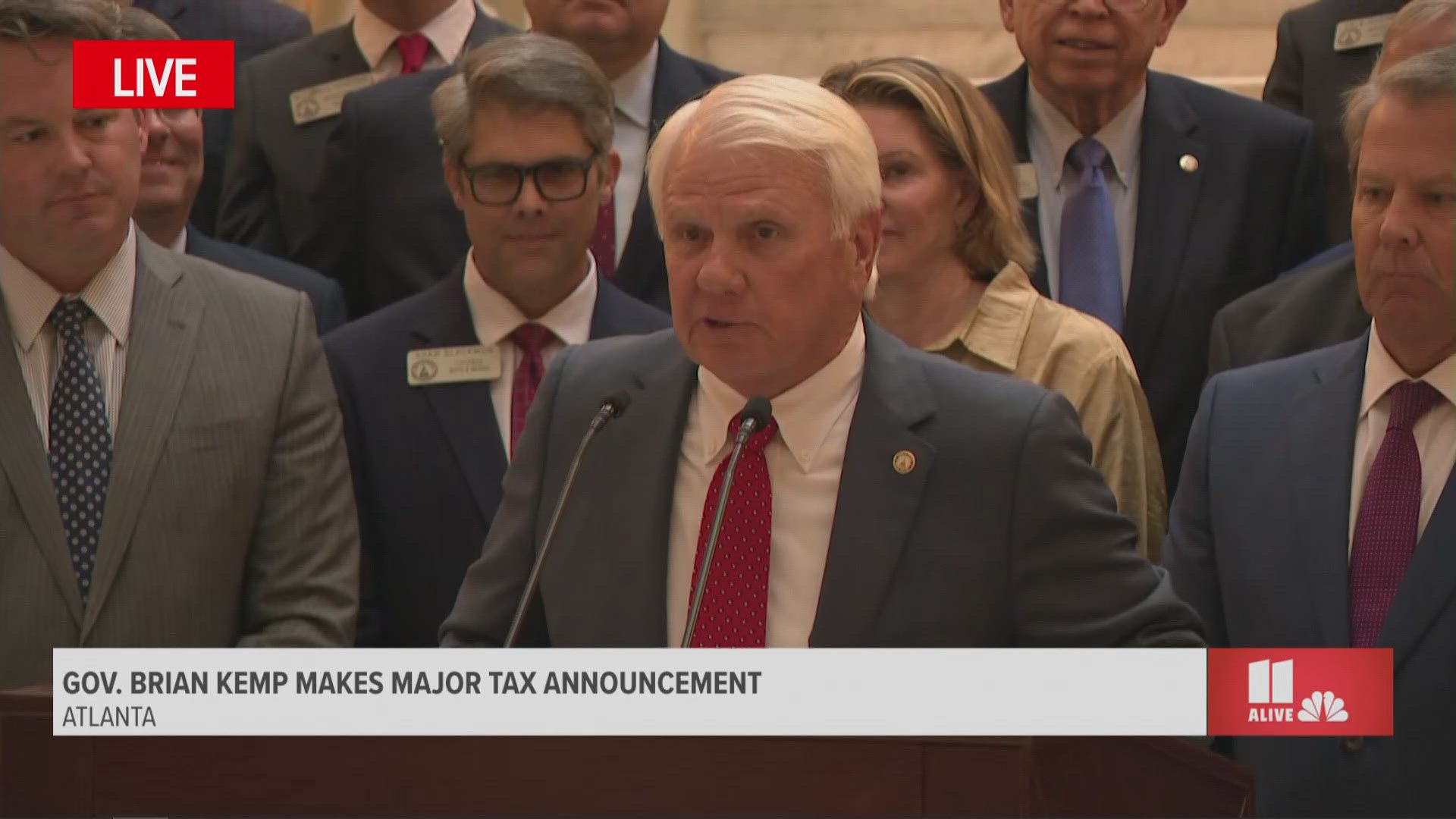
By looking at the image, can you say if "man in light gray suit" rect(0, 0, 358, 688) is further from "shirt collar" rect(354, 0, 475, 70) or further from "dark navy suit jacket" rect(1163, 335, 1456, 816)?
"dark navy suit jacket" rect(1163, 335, 1456, 816)

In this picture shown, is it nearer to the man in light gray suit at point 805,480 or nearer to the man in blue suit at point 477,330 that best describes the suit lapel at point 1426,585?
the man in light gray suit at point 805,480

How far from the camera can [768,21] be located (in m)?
3.76

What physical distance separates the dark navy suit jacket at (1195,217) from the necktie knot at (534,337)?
2.70 ft

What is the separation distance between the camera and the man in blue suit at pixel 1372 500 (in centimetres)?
255

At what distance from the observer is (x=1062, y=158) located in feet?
11.4

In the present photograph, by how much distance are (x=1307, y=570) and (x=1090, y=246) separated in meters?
0.91

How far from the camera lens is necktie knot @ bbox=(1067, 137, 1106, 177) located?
3.45 meters

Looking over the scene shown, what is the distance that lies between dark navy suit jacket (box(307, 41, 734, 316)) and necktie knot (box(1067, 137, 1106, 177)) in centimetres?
63

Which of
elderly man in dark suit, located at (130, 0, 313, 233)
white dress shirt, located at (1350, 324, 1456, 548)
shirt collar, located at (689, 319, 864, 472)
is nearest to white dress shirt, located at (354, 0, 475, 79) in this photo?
elderly man in dark suit, located at (130, 0, 313, 233)

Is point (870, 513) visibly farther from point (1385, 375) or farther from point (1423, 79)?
point (1423, 79)

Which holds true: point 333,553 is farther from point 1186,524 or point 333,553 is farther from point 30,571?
point 1186,524

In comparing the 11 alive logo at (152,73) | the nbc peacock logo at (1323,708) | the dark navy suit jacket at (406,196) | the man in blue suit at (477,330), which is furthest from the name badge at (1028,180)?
the 11 alive logo at (152,73)

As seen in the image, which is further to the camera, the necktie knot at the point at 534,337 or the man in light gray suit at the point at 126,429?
the necktie knot at the point at 534,337
